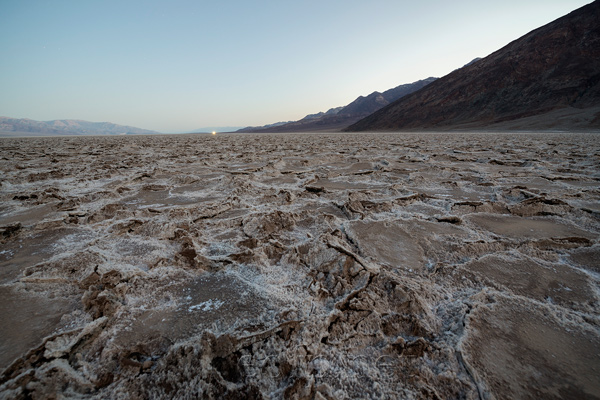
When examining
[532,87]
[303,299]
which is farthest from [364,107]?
[303,299]

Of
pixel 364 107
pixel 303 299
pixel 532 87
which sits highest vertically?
pixel 364 107

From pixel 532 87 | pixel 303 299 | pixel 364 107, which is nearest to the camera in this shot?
pixel 303 299

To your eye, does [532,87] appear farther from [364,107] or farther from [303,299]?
[364,107]

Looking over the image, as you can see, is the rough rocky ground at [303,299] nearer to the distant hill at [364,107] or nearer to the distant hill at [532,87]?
the distant hill at [532,87]

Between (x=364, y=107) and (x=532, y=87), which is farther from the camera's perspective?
(x=364, y=107)

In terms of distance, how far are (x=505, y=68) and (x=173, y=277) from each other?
3655 centimetres

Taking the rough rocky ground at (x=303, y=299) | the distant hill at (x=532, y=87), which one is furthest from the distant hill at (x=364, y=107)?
the rough rocky ground at (x=303, y=299)

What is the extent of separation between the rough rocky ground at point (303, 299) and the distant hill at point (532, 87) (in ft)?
66.8

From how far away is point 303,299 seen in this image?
1.01m

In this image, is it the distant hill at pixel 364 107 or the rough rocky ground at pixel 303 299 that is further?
the distant hill at pixel 364 107

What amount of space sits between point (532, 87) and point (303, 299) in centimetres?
3291

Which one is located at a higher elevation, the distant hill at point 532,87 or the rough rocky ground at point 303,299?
the distant hill at point 532,87

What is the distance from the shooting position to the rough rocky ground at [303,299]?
27.5 inches

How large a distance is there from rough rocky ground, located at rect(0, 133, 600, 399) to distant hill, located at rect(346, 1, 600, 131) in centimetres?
2036
